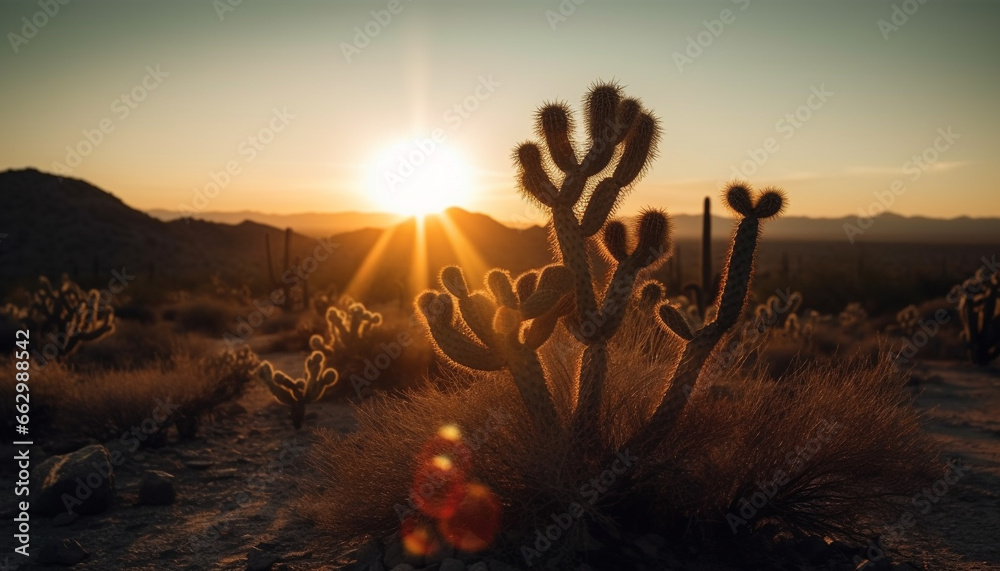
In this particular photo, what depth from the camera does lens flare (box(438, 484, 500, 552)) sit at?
4746mm

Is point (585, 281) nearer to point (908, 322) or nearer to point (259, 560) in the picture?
point (259, 560)

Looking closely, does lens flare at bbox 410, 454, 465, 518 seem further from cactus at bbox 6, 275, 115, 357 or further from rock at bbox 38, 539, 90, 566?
cactus at bbox 6, 275, 115, 357

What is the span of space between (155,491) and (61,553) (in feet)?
4.86

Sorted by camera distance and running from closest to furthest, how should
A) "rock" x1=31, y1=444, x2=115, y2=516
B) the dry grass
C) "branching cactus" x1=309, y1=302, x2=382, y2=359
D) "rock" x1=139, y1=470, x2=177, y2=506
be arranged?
the dry grass, "rock" x1=31, y1=444, x2=115, y2=516, "rock" x1=139, y1=470, x2=177, y2=506, "branching cactus" x1=309, y1=302, x2=382, y2=359

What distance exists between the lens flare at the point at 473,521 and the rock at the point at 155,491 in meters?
3.33

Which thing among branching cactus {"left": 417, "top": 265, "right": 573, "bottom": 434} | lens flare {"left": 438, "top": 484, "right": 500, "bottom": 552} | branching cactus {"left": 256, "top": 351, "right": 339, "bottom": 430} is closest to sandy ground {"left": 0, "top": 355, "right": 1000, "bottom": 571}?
branching cactus {"left": 256, "top": 351, "right": 339, "bottom": 430}

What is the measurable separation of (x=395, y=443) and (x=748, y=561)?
2.49 meters

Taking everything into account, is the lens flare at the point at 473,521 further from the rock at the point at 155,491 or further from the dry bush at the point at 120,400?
the dry bush at the point at 120,400

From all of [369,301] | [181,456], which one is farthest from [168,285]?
[181,456]

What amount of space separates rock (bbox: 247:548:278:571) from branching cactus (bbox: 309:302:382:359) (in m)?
7.99

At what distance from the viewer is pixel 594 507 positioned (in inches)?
187

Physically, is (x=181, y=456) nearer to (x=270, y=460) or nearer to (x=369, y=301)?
(x=270, y=460)

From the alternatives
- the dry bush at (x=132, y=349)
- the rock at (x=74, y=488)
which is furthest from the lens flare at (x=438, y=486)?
the dry bush at (x=132, y=349)

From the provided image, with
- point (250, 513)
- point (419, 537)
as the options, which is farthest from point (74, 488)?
point (419, 537)
